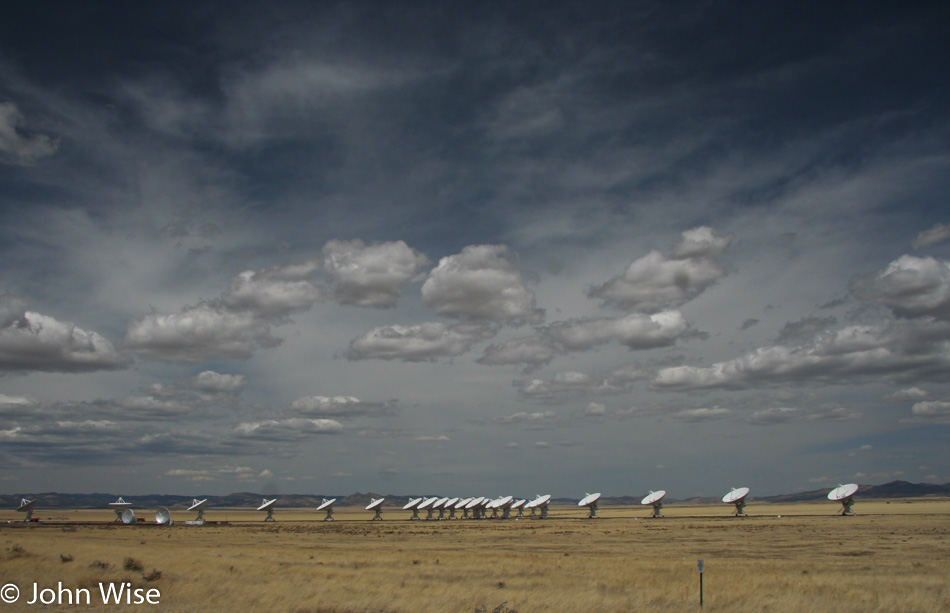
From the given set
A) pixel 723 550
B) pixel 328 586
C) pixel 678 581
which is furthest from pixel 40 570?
pixel 723 550

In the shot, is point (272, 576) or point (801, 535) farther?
point (801, 535)

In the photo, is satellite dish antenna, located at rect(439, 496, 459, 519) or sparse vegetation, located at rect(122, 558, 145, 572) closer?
sparse vegetation, located at rect(122, 558, 145, 572)

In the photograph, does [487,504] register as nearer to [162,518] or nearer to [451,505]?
[451,505]

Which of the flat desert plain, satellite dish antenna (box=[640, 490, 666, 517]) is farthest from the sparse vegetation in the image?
satellite dish antenna (box=[640, 490, 666, 517])

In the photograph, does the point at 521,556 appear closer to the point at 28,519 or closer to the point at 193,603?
the point at 193,603

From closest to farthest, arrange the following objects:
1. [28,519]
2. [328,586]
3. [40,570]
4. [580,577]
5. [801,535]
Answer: [328,586]
[580,577]
[40,570]
[801,535]
[28,519]

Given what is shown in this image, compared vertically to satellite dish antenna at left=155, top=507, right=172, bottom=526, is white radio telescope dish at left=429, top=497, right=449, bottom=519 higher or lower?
lower

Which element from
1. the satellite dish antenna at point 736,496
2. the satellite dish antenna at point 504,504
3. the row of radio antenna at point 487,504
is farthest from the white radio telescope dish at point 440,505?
the satellite dish antenna at point 736,496

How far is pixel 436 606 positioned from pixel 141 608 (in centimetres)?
1168

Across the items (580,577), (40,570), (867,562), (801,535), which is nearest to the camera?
(580,577)

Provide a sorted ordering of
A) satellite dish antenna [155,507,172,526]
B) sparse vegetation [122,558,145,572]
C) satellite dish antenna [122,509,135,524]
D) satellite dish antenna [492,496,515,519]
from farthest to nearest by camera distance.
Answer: satellite dish antenna [492,496,515,519] → satellite dish antenna [122,509,135,524] → satellite dish antenna [155,507,172,526] → sparse vegetation [122,558,145,572]

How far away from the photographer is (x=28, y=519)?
448 ft

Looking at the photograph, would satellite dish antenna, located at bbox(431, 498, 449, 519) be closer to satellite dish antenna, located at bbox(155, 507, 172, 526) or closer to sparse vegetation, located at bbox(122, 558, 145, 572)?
satellite dish antenna, located at bbox(155, 507, 172, 526)

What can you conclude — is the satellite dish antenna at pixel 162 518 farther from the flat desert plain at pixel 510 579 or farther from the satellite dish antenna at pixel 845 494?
the satellite dish antenna at pixel 845 494
